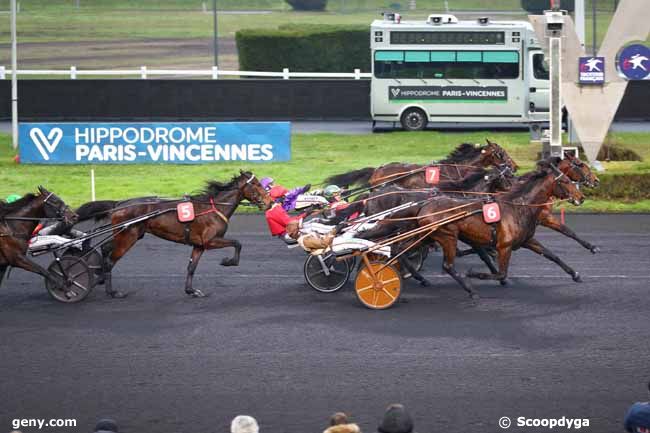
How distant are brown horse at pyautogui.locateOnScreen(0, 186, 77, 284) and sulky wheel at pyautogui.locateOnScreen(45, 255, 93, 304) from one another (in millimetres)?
140

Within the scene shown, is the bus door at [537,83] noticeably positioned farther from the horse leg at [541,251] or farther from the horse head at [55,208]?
the horse head at [55,208]

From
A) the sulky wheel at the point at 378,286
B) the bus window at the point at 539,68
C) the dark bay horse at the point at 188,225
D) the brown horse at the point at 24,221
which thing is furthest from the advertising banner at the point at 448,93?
the brown horse at the point at 24,221

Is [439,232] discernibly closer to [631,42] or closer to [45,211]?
[45,211]

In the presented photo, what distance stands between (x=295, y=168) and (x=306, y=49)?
14375mm

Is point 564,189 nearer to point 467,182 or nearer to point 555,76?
point 467,182

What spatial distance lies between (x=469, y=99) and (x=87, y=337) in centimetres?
1847

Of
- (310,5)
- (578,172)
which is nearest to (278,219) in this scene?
(578,172)

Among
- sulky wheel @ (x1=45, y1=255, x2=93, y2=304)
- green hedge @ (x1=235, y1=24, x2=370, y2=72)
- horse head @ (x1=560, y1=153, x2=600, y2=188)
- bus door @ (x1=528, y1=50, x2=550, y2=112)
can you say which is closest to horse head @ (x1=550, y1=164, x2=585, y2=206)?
horse head @ (x1=560, y1=153, x2=600, y2=188)

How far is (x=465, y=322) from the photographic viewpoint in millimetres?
11578

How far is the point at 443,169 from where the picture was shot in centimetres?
1555

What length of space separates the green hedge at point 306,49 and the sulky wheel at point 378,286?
24.2m

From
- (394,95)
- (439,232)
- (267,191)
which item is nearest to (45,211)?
(267,191)

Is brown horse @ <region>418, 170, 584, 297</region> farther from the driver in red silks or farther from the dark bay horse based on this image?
the dark bay horse

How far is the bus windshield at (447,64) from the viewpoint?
28125 millimetres
